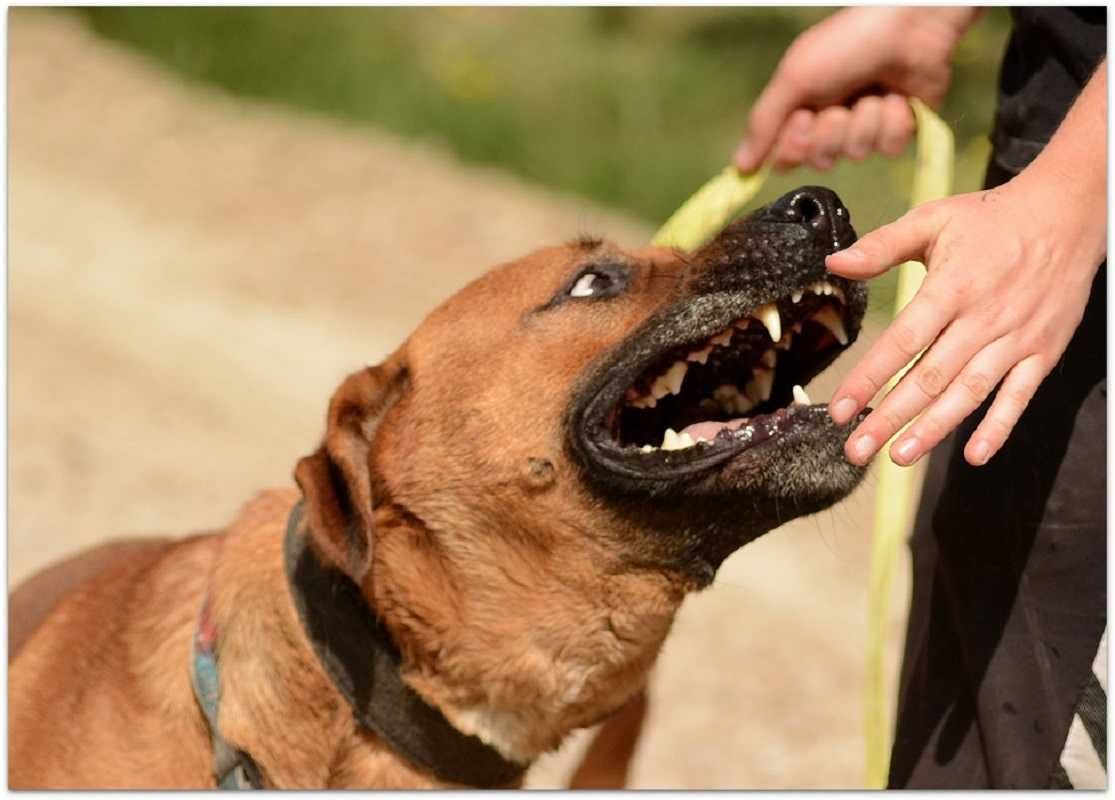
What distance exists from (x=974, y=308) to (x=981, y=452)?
242mm

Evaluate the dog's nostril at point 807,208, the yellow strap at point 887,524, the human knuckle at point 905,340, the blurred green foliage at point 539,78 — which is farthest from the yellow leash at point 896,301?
the blurred green foliage at point 539,78

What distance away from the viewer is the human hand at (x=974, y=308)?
2334 mm

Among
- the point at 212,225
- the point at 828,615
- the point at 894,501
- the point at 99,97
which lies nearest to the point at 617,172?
the point at 212,225

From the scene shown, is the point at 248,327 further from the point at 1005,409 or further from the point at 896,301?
the point at 1005,409

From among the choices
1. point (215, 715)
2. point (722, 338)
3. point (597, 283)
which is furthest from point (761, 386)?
point (215, 715)

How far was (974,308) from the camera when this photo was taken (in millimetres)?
2342

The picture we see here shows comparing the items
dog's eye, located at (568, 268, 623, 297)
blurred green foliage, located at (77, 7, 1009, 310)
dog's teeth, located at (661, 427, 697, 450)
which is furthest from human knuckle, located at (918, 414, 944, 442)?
blurred green foliage, located at (77, 7, 1009, 310)

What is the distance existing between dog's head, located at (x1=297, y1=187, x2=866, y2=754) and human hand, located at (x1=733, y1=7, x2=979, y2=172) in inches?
26.7

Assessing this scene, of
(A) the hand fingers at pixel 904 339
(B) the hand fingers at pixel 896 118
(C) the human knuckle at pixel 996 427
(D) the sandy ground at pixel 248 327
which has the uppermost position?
(B) the hand fingers at pixel 896 118

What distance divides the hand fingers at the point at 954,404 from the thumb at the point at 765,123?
1521mm

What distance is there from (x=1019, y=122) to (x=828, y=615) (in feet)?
12.4

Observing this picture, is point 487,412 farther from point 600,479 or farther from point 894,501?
point 894,501

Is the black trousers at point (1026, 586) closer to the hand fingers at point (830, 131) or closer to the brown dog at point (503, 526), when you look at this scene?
the brown dog at point (503, 526)

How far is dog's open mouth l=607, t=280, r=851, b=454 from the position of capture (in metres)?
2.98
